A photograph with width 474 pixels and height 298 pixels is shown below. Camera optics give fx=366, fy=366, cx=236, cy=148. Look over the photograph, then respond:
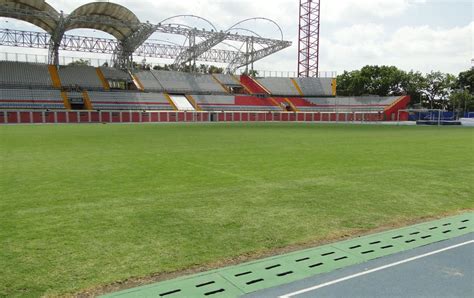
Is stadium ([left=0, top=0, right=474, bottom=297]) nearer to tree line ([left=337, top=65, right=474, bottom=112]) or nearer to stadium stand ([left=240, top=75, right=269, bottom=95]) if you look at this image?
stadium stand ([left=240, top=75, right=269, bottom=95])

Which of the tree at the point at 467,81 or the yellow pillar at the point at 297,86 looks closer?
the yellow pillar at the point at 297,86

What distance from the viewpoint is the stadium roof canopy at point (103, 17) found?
51.8 meters

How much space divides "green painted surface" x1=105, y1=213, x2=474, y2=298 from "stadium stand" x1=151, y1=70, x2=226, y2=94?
218 ft

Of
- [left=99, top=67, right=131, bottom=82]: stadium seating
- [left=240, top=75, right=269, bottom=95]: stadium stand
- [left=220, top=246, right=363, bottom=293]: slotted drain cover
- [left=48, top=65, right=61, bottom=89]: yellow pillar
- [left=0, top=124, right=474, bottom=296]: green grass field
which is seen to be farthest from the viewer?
[left=240, top=75, right=269, bottom=95]: stadium stand

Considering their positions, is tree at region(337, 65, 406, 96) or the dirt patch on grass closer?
the dirt patch on grass

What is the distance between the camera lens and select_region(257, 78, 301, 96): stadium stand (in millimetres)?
79500

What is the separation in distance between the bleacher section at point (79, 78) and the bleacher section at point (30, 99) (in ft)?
14.1

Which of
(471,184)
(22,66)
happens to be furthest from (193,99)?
(471,184)

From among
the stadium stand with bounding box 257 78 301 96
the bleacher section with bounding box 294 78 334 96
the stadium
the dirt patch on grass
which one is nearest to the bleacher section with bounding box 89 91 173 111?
the stadium stand with bounding box 257 78 301 96

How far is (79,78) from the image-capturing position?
63.2 m

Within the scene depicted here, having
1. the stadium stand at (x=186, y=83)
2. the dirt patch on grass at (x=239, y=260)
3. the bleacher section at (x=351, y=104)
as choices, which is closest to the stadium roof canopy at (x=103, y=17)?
the stadium stand at (x=186, y=83)

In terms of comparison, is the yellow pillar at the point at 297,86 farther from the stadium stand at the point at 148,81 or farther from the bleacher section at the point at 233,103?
the stadium stand at the point at 148,81

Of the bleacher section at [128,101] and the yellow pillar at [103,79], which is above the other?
the yellow pillar at [103,79]

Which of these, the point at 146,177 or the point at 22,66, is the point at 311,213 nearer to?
the point at 146,177
